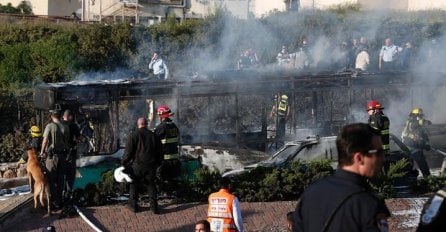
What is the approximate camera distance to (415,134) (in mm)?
13953

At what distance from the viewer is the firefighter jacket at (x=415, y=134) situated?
13.9 metres

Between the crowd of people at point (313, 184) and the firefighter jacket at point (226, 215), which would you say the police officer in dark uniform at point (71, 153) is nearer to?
the crowd of people at point (313, 184)

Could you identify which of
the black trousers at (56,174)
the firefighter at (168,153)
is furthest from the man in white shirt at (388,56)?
the black trousers at (56,174)

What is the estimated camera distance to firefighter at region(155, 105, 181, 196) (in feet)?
37.7

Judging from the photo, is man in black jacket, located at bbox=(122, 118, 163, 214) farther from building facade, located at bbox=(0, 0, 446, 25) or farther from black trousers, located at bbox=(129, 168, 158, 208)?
building facade, located at bbox=(0, 0, 446, 25)

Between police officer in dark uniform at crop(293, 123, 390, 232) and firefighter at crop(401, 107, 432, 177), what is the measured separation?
397 inches

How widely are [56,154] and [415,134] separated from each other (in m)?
6.45

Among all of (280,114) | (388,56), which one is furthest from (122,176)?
(388,56)

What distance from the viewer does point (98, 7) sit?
3459 cm

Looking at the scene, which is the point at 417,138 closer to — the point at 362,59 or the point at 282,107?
the point at 282,107

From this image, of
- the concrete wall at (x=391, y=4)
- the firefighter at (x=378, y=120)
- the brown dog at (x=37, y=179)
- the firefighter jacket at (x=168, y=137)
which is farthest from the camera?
the concrete wall at (x=391, y=4)

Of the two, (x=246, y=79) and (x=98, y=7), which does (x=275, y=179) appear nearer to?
(x=246, y=79)

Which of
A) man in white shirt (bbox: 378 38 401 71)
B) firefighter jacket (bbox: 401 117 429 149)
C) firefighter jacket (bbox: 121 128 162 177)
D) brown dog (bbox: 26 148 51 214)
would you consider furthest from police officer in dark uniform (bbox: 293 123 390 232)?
man in white shirt (bbox: 378 38 401 71)

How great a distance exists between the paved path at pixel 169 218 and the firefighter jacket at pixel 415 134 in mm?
2827
